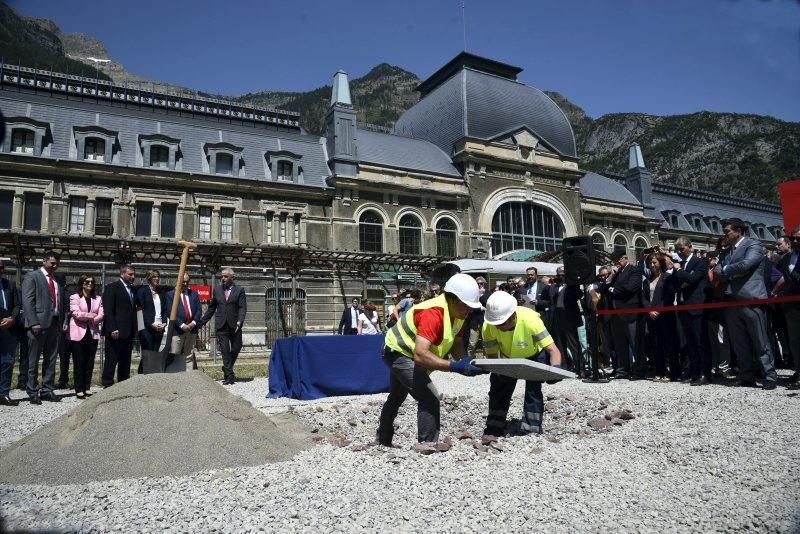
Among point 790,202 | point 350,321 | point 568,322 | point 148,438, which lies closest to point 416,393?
point 148,438

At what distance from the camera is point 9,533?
10.3 ft

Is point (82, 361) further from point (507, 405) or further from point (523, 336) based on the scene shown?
point (523, 336)

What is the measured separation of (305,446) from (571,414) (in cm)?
344

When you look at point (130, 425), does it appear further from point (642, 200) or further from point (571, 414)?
point (642, 200)

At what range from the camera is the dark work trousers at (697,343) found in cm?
888

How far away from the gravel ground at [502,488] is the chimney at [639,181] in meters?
40.2

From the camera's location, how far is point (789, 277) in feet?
27.8

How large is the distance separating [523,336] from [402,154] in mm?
28398

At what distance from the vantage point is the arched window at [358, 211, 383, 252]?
29.8 meters

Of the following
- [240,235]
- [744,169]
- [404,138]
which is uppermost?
[744,169]

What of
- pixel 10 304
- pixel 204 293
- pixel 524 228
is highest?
pixel 524 228

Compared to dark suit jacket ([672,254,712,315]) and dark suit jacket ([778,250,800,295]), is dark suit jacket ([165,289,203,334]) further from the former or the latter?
dark suit jacket ([778,250,800,295])

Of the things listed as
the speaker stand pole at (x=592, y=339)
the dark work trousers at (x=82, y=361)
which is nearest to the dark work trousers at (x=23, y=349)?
the dark work trousers at (x=82, y=361)

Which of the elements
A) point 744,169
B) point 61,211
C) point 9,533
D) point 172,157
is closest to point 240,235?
point 172,157
